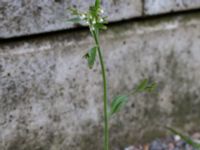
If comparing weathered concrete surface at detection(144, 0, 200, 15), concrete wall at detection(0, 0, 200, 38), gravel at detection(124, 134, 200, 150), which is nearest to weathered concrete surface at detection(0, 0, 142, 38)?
concrete wall at detection(0, 0, 200, 38)

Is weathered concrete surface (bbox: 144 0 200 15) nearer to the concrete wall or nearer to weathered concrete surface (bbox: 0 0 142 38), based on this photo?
the concrete wall

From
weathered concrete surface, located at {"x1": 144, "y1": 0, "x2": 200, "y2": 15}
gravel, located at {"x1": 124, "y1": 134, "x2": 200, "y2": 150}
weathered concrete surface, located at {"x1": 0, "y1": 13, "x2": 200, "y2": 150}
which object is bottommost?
gravel, located at {"x1": 124, "y1": 134, "x2": 200, "y2": 150}

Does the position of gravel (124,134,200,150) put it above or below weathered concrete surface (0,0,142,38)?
below

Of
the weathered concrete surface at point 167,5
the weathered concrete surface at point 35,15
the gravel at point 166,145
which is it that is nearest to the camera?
the weathered concrete surface at point 35,15

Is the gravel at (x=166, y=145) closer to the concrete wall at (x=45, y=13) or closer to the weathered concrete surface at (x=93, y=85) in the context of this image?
the weathered concrete surface at (x=93, y=85)

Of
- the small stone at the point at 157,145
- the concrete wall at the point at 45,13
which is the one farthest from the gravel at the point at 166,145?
the concrete wall at the point at 45,13

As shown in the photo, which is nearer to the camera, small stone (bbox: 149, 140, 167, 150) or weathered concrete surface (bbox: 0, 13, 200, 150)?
weathered concrete surface (bbox: 0, 13, 200, 150)
